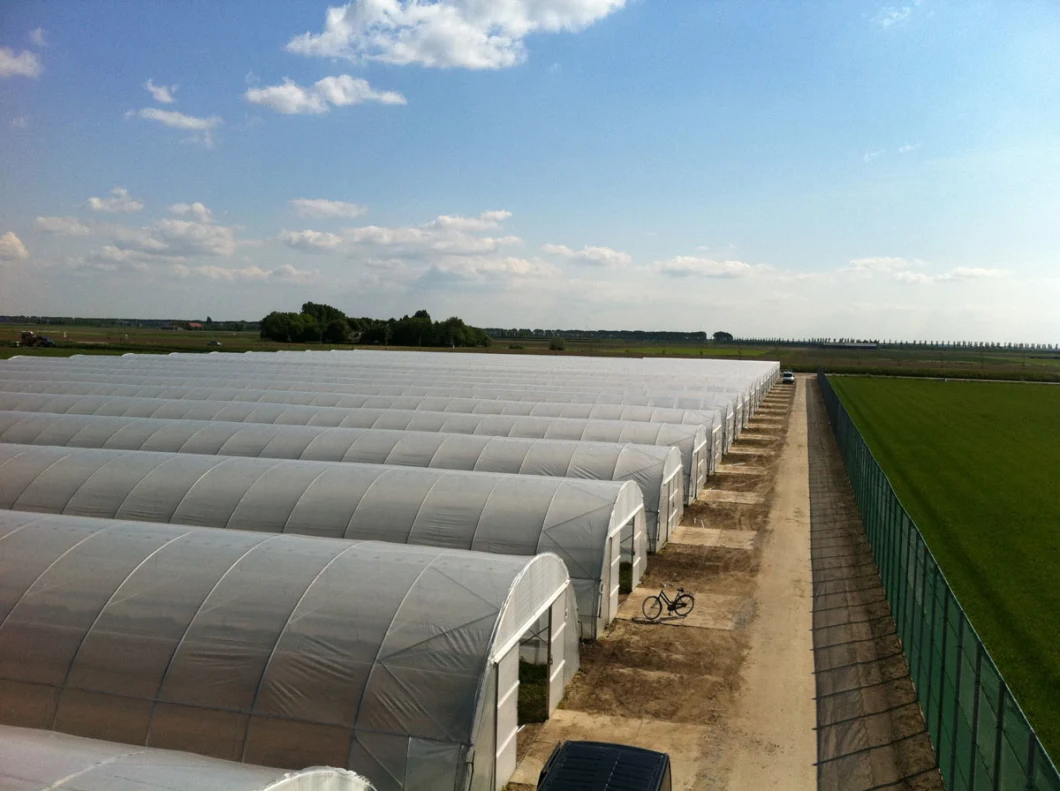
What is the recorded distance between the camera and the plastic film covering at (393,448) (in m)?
26.3

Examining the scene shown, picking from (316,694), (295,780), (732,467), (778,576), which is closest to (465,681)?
(316,694)

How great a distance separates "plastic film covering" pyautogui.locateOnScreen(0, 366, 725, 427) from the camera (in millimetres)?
39031

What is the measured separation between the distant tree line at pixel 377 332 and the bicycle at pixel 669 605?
139 metres

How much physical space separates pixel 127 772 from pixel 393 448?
2054 centimetres

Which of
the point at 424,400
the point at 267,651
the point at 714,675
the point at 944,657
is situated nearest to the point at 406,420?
the point at 424,400

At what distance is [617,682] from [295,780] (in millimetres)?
10400

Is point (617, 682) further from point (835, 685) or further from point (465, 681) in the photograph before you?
point (465, 681)

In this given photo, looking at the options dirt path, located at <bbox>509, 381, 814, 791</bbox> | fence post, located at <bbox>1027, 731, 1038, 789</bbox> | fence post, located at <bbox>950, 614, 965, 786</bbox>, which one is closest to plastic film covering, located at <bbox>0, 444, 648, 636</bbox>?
dirt path, located at <bbox>509, 381, 814, 791</bbox>

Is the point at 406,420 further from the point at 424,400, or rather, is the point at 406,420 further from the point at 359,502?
the point at 359,502

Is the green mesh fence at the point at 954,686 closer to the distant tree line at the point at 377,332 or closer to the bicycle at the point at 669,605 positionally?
the bicycle at the point at 669,605

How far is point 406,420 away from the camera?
35438 millimetres

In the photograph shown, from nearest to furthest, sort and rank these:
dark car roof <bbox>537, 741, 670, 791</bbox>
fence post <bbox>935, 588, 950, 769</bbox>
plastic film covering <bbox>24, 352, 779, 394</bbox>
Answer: dark car roof <bbox>537, 741, 670, 791</bbox> → fence post <bbox>935, 588, 950, 769</bbox> → plastic film covering <bbox>24, 352, 779, 394</bbox>

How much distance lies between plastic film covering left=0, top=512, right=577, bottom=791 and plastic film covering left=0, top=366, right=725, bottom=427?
82.4 ft

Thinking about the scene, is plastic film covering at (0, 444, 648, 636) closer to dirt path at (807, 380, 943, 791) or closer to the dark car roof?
dirt path at (807, 380, 943, 791)
